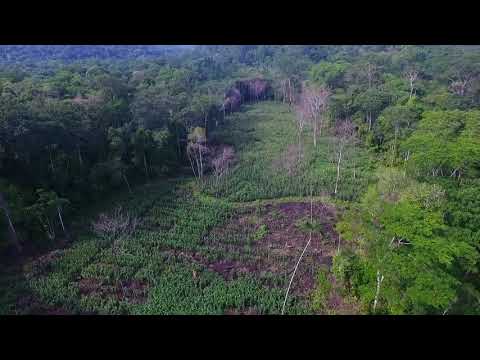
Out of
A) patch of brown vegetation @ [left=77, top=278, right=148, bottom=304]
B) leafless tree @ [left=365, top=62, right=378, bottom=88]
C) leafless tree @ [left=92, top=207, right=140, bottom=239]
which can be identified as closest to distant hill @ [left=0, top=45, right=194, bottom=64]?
leafless tree @ [left=365, top=62, right=378, bottom=88]

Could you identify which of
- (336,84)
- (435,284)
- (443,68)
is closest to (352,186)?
(435,284)

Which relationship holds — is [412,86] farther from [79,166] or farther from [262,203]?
[79,166]

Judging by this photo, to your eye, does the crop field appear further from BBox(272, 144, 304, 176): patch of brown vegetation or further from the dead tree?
the dead tree

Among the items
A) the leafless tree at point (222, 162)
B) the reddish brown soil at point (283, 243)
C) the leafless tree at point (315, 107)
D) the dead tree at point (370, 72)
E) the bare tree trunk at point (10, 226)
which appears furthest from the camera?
the dead tree at point (370, 72)

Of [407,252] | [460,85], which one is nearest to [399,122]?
[460,85]

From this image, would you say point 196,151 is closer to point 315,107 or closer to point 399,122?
point 315,107

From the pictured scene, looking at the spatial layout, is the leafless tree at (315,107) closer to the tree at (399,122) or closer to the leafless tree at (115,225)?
the tree at (399,122)

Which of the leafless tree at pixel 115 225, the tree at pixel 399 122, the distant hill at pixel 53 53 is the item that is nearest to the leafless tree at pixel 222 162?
the leafless tree at pixel 115 225
